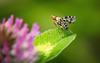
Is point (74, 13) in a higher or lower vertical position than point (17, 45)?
higher

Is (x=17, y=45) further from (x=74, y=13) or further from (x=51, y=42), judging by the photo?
(x=74, y=13)

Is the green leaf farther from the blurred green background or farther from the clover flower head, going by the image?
the blurred green background

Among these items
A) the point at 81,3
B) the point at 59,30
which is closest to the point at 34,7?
the point at 81,3

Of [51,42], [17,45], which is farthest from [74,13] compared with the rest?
[17,45]

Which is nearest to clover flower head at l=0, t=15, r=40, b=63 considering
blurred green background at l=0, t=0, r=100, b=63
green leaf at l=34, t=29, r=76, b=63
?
green leaf at l=34, t=29, r=76, b=63

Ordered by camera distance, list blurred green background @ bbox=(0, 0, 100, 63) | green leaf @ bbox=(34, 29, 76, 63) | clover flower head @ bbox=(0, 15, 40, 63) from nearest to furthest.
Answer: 1. clover flower head @ bbox=(0, 15, 40, 63)
2. green leaf @ bbox=(34, 29, 76, 63)
3. blurred green background @ bbox=(0, 0, 100, 63)

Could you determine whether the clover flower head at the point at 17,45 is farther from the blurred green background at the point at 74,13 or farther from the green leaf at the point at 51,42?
the blurred green background at the point at 74,13
